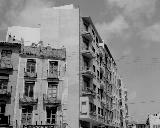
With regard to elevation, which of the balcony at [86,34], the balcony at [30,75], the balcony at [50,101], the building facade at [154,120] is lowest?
the building facade at [154,120]

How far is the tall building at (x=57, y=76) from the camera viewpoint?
38.3 m

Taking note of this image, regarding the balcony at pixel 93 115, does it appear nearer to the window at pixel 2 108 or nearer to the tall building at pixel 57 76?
the tall building at pixel 57 76

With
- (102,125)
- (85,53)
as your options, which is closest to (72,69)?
(85,53)

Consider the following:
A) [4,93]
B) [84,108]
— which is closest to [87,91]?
[84,108]

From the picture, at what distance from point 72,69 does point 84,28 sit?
8.15 m

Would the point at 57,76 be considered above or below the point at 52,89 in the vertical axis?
above

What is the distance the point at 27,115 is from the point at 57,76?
6.94 meters

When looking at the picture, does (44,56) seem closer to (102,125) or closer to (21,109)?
(21,109)

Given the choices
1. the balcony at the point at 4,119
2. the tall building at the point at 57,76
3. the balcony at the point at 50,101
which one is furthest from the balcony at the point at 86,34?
the balcony at the point at 4,119

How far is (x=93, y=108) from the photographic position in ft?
146

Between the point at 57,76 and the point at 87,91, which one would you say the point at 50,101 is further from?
the point at 87,91

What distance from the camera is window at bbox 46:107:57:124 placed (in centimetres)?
3838

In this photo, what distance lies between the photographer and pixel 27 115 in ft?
124

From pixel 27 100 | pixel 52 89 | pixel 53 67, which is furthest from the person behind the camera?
pixel 53 67
